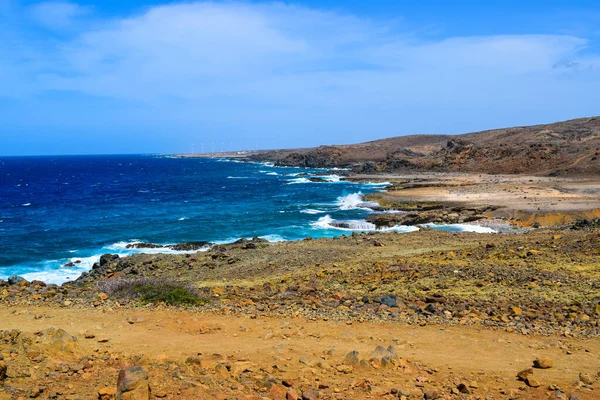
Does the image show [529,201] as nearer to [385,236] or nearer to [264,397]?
[385,236]

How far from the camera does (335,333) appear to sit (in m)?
9.70

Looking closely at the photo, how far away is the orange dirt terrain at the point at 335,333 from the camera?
259 inches

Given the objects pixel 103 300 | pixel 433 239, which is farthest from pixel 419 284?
pixel 433 239

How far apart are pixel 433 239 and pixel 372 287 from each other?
12303mm

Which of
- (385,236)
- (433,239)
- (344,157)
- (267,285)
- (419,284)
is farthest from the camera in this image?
(344,157)

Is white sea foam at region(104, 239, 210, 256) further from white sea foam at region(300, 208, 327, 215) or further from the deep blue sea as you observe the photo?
white sea foam at region(300, 208, 327, 215)

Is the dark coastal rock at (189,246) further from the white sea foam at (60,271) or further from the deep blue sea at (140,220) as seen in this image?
the white sea foam at (60,271)

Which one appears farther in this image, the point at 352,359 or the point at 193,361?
the point at 352,359

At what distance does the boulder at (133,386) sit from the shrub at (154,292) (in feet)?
21.0

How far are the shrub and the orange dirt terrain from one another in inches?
Answer: 2.7

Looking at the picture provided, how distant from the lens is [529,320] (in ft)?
35.1

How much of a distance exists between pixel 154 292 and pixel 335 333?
5.85 m

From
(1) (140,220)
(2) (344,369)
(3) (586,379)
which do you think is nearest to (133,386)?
(2) (344,369)

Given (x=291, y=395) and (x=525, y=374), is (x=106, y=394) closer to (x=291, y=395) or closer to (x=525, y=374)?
(x=291, y=395)
